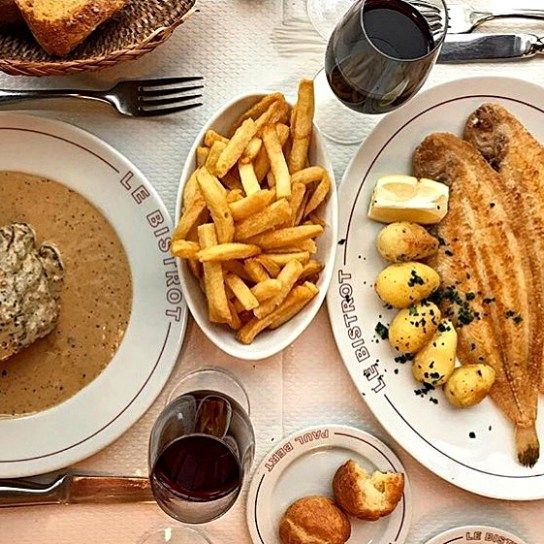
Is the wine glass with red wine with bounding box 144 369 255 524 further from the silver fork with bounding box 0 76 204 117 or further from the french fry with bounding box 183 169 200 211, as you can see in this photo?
the silver fork with bounding box 0 76 204 117

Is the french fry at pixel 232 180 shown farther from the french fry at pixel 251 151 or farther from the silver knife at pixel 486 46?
the silver knife at pixel 486 46

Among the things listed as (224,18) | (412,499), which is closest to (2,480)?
(412,499)

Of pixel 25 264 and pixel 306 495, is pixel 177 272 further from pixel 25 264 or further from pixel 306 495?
pixel 306 495

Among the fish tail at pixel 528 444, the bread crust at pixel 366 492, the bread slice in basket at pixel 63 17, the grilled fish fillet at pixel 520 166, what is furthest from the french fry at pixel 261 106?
the fish tail at pixel 528 444

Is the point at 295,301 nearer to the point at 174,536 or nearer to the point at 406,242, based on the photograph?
the point at 406,242

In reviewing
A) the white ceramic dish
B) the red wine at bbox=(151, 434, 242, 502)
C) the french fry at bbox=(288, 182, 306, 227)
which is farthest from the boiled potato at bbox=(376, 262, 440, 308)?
the red wine at bbox=(151, 434, 242, 502)

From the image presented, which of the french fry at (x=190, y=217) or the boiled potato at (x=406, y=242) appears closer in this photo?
the french fry at (x=190, y=217)

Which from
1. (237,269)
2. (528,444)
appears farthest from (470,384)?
(237,269)
